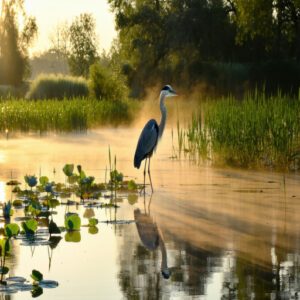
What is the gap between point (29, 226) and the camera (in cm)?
754

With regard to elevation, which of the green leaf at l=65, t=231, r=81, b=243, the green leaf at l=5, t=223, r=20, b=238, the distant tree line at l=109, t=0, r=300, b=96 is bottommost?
the green leaf at l=65, t=231, r=81, b=243

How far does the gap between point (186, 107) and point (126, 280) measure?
28.3 metres

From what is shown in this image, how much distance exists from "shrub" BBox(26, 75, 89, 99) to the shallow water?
24370mm

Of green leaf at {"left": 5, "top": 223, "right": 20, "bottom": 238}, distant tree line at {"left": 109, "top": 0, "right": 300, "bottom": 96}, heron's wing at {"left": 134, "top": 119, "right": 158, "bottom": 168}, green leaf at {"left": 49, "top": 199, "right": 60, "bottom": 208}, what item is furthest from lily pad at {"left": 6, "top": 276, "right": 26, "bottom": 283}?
distant tree line at {"left": 109, "top": 0, "right": 300, "bottom": 96}

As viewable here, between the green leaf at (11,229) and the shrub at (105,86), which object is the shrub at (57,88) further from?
the green leaf at (11,229)

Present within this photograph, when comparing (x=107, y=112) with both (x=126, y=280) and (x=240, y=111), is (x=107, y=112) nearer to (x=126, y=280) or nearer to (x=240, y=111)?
(x=240, y=111)

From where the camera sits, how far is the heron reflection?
6.73 metres

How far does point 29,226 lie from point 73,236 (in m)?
0.52

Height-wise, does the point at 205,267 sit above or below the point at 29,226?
below

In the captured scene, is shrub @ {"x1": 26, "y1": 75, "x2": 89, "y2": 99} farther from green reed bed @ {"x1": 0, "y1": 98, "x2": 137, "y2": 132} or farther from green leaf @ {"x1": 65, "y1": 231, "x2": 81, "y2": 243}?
green leaf @ {"x1": 65, "y1": 231, "x2": 81, "y2": 243}

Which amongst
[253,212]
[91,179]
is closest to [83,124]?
[91,179]

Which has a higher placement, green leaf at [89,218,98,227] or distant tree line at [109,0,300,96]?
→ distant tree line at [109,0,300,96]

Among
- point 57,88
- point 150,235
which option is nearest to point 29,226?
point 150,235

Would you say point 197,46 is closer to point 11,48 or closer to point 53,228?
point 11,48
